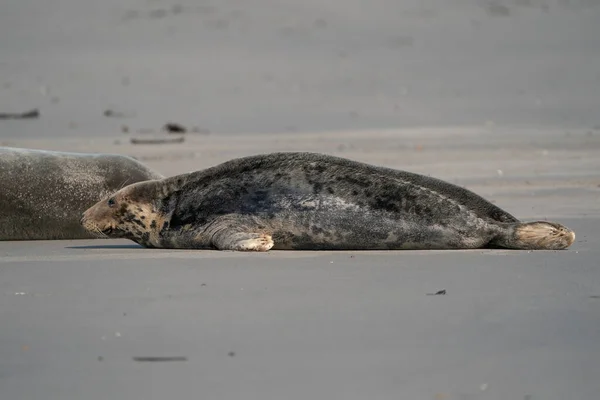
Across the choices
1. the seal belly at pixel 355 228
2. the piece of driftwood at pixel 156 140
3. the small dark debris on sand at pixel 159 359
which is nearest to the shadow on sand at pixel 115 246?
the seal belly at pixel 355 228

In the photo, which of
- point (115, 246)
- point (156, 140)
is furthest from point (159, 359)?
point (156, 140)

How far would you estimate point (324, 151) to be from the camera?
13.1 metres

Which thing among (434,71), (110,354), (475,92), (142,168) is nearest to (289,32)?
(434,71)

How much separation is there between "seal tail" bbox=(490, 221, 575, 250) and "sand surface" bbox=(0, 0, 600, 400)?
77 millimetres

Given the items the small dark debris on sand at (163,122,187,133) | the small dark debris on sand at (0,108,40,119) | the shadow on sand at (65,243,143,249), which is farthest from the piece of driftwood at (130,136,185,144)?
the shadow on sand at (65,243,143,249)

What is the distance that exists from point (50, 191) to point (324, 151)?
530 cm

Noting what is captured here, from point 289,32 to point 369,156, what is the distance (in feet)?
33.5

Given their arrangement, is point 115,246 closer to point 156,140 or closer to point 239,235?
point 239,235

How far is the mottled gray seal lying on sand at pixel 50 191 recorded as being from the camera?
8.10 meters

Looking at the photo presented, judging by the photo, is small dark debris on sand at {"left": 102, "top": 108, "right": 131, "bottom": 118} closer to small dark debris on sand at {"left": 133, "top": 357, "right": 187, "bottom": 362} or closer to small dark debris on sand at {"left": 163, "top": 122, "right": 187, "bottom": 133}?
small dark debris on sand at {"left": 163, "top": 122, "right": 187, "bottom": 133}

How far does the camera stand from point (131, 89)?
63.4 ft

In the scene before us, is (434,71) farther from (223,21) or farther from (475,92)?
(223,21)

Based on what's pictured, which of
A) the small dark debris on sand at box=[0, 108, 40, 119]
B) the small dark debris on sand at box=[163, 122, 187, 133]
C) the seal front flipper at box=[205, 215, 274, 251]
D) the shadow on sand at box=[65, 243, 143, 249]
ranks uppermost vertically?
the seal front flipper at box=[205, 215, 274, 251]

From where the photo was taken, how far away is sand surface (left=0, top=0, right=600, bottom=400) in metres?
4.20
